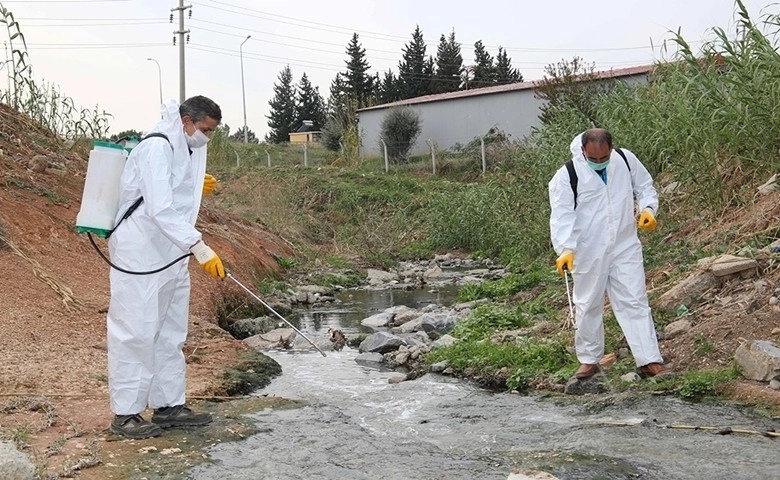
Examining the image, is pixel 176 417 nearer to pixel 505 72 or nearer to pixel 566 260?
pixel 566 260

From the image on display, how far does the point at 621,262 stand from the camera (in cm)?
577

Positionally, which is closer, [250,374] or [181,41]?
[250,374]

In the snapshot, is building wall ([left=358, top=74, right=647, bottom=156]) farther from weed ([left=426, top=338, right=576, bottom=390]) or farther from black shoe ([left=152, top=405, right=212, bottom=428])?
black shoe ([left=152, top=405, right=212, bottom=428])

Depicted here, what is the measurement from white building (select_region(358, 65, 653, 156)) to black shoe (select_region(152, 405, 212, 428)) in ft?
78.1

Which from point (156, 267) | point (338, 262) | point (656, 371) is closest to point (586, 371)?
point (656, 371)

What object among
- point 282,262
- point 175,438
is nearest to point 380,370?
point 175,438

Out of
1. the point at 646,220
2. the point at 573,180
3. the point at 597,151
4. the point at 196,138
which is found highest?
the point at 196,138

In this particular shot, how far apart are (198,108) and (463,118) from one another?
28.6 m

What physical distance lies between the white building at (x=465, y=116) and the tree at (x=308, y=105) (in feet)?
86.9

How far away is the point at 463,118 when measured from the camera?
33.0m

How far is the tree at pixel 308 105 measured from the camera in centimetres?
6309

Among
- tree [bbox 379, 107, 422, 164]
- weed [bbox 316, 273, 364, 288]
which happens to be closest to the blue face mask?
weed [bbox 316, 273, 364, 288]

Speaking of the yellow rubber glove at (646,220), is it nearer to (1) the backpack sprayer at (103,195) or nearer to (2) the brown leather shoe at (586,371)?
(2) the brown leather shoe at (586,371)

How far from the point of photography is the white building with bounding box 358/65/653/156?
99.5 feet
